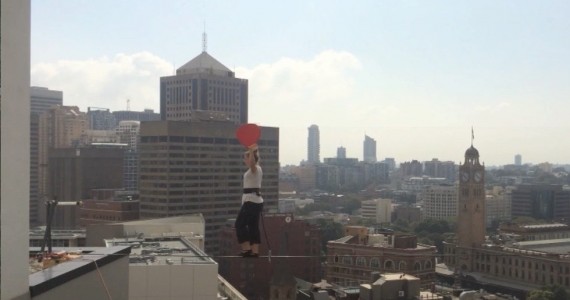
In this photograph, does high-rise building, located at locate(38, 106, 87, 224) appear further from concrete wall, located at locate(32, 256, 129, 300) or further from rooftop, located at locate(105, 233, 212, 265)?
concrete wall, located at locate(32, 256, 129, 300)

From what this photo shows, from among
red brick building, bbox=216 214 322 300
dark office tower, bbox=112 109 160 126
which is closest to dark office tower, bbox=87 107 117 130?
dark office tower, bbox=112 109 160 126

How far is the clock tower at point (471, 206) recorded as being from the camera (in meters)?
48.9

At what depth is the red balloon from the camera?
16.1 feet

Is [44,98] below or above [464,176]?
above

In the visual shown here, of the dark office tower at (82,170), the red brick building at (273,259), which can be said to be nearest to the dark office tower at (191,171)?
the red brick building at (273,259)

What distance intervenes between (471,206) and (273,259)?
2276 centimetres

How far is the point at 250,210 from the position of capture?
16.6ft

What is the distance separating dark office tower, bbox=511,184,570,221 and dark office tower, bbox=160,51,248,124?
143 ft

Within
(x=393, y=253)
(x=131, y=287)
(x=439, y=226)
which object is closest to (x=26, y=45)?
(x=131, y=287)

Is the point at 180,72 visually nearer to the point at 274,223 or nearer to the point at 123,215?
the point at 123,215

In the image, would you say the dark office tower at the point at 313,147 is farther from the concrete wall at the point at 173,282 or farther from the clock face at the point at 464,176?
the concrete wall at the point at 173,282

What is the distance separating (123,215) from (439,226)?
34.6 meters

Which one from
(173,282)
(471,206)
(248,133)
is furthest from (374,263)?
(248,133)

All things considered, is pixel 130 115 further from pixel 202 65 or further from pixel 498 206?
pixel 498 206
